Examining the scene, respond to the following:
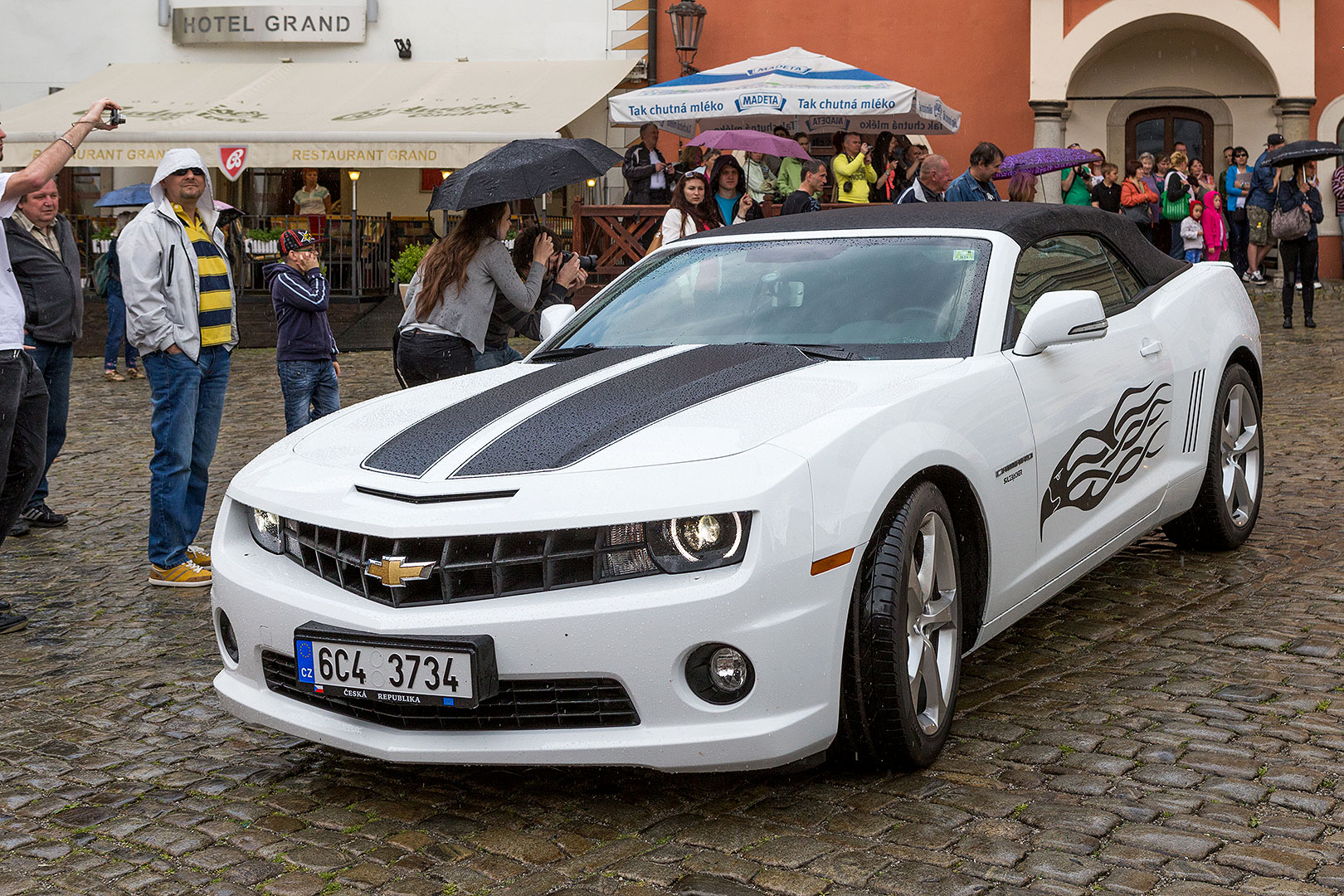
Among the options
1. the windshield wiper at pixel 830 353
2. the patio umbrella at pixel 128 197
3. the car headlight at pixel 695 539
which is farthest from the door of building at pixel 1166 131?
the car headlight at pixel 695 539

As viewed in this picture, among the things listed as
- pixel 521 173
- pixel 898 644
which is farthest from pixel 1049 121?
pixel 898 644

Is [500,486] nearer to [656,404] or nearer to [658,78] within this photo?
[656,404]

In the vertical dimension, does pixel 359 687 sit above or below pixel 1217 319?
below

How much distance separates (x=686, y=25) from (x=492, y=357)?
1647cm

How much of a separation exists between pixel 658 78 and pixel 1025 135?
19.2ft

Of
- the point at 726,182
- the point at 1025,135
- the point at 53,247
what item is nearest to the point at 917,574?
the point at 53,247

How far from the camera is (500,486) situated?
349 cm

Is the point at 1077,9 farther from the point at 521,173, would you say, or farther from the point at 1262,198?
the point at 521,173

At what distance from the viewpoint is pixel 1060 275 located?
5.11m

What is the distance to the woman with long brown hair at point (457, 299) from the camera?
679cm

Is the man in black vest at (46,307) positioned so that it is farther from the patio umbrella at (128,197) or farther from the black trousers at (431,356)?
the patio umbrella at (128,197)

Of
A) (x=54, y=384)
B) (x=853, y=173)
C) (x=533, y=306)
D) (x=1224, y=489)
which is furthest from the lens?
(x=853, y=173)

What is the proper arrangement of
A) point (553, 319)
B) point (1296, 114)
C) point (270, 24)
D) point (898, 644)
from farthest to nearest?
point (270, 24) < point (1296, 114) < point (553, 319) < point (898, 644)

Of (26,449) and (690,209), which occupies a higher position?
(690,209)
